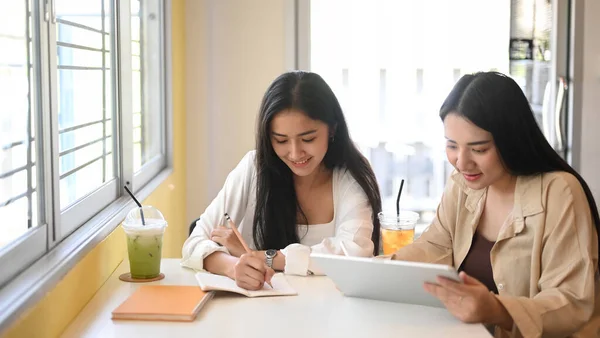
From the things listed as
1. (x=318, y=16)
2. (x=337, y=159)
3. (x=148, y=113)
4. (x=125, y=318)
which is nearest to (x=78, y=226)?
(x=125, y=318)

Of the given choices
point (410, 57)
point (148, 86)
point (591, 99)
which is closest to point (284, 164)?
point (148, 86)

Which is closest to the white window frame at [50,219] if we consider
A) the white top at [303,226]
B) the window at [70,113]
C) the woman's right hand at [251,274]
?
the window at [70,113]

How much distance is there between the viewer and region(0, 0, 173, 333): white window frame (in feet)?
4.63

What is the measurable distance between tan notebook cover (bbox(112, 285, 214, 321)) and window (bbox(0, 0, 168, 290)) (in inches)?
8.7

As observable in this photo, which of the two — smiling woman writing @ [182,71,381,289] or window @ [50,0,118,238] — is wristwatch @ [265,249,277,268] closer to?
smiling woman writing @ [182,71,381,289]

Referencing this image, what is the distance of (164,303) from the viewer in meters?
1.60

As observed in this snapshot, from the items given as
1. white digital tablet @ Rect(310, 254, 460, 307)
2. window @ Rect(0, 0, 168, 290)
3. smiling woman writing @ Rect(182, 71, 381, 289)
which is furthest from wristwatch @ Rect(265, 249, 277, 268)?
window @ Rect(0, 0, 168, 290)

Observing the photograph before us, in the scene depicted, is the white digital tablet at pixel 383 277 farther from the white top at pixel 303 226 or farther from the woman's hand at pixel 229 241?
the woman's hand at pixel 229 241

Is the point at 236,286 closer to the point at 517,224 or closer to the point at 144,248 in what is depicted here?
the point at 144,248

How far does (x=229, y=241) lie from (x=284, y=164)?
12.3 inches

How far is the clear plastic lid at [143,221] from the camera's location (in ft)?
6.10

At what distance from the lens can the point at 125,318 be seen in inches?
60.2

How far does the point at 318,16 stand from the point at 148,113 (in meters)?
1.00

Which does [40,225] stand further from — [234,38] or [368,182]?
[234,38]
